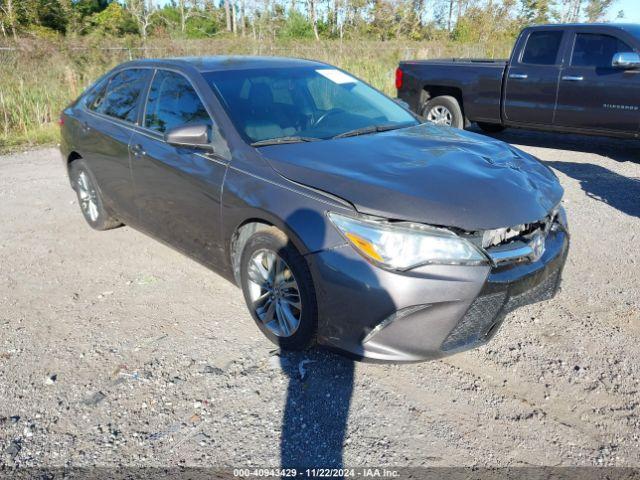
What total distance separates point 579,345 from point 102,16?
33.3 meters

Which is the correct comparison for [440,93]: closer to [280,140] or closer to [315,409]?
[280,140]

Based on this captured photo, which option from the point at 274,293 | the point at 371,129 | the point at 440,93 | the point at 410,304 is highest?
the point at 371,129

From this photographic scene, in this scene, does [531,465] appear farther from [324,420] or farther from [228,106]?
[228,106]

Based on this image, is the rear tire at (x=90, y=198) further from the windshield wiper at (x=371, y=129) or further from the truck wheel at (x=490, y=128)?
the truck wheel at (x=490, y=128)

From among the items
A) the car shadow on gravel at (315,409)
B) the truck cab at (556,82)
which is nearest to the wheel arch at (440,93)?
the truck cab at (556,82)

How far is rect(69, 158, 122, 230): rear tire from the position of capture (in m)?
5.02

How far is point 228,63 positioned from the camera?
4047 mm

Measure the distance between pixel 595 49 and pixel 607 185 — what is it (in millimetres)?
2378

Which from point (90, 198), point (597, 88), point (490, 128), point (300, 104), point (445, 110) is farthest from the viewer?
point (490, 128)

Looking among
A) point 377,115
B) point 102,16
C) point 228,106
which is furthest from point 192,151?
point 102,16

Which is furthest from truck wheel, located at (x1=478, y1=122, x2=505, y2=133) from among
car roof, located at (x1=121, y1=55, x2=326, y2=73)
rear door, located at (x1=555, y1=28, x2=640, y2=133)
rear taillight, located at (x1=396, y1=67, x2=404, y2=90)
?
car roof, located at (x1=121, y1=55, x2=326, y2=73)

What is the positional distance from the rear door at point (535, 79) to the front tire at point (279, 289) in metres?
6.35

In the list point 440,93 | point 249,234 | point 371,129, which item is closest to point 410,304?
point 249,234

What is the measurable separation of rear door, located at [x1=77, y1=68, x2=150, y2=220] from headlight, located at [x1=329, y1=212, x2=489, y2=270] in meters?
2.44
